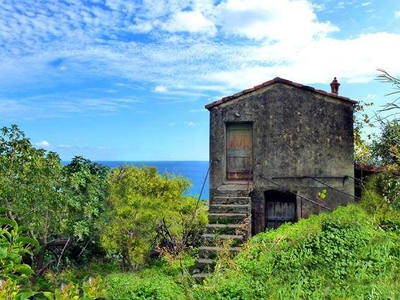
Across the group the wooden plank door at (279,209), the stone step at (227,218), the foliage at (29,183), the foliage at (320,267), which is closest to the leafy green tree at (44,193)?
the foliage at (29,183)

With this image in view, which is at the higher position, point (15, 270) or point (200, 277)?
point (15, 270)

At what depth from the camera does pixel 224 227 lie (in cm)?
1262

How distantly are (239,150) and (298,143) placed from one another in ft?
7.52

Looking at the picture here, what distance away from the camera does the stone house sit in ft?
50.1

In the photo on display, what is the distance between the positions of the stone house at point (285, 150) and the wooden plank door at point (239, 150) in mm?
39

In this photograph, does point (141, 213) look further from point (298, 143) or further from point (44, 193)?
point (298, 143)

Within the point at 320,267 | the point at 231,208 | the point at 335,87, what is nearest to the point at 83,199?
the point at 231,208

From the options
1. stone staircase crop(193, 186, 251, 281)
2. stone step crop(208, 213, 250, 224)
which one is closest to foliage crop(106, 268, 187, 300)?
stone staircase crop(193, 186, 251, 281)

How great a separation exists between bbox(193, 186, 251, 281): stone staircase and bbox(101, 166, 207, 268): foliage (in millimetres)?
986

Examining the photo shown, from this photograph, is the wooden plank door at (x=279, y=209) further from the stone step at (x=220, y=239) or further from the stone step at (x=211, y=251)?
the stone step at (x=211, y=251)

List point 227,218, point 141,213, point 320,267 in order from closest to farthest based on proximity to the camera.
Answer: point 320,267, point 227,218, point 141,213

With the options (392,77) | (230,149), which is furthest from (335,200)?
(392,77)

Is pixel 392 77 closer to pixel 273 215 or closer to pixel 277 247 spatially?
pixel 277 247

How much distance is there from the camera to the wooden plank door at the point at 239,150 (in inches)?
625
